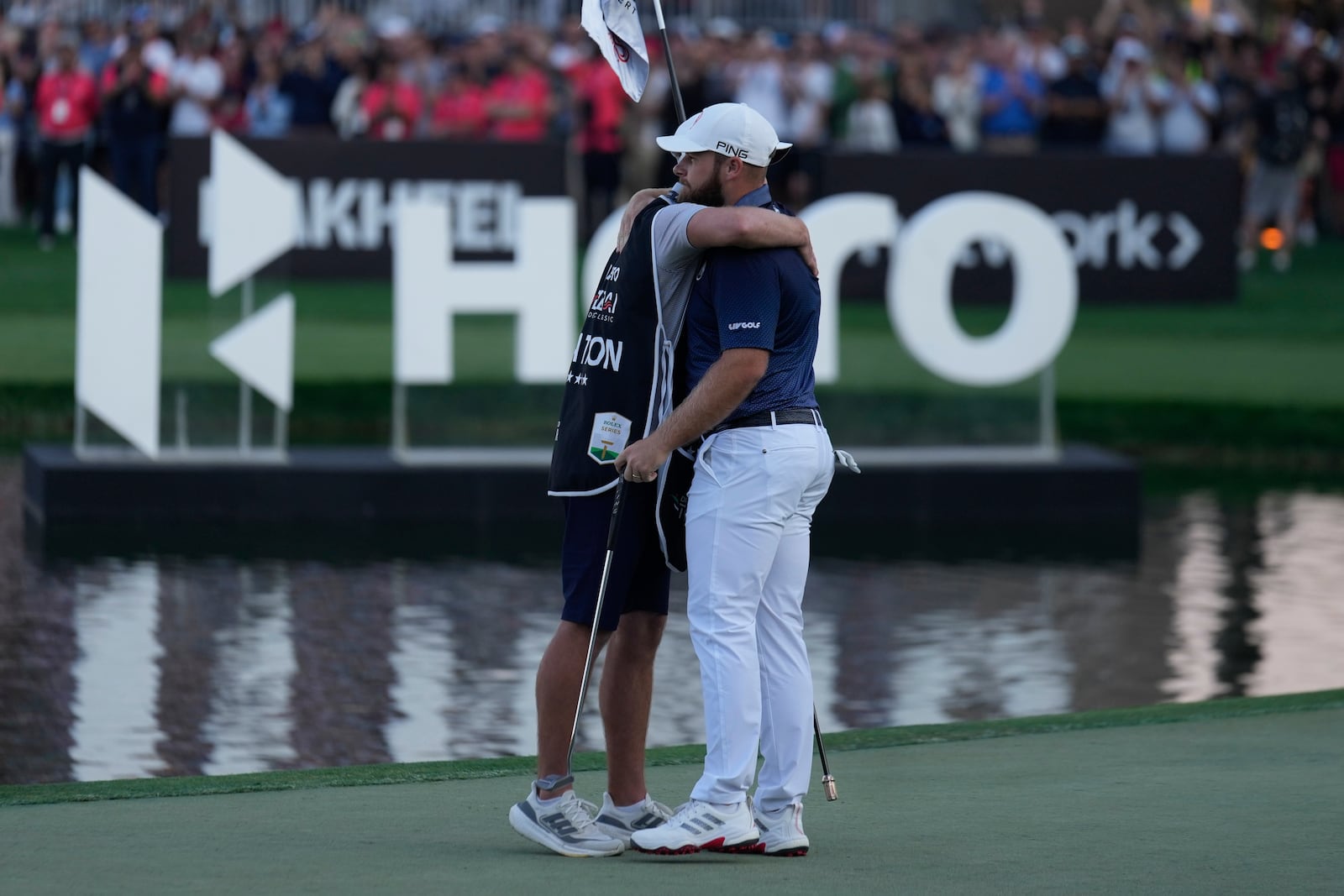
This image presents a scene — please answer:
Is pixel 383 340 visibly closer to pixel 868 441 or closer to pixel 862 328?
pixel 862 328

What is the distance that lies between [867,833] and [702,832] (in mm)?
522

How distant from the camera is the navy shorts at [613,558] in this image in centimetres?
600

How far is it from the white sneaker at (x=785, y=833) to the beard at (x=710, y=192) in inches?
60.2

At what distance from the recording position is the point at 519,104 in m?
23.1

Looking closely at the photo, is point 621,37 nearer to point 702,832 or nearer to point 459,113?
point 702,832

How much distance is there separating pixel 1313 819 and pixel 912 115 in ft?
59.9

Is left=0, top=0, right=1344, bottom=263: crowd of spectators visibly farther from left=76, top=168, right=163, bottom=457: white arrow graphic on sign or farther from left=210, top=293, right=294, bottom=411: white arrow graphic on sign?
left=76, top=168, right=163, bottom=457: white arrow graphic on sign

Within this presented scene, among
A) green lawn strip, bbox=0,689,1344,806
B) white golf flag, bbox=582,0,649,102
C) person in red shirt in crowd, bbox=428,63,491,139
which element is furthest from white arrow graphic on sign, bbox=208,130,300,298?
person in red shirt in crowd, bbox=428,63,491,139

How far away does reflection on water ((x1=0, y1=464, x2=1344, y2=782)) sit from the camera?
8.24m

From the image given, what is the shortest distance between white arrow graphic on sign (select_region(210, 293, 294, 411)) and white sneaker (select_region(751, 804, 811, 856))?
7.78 meters

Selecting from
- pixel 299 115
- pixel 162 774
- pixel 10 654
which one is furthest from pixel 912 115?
pixel 162 774

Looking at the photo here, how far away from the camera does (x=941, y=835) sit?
6.08 metres

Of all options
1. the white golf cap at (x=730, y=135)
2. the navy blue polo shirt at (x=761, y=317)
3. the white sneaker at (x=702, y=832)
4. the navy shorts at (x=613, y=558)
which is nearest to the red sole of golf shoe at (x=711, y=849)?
the white sneaker at (x=702, y=832)

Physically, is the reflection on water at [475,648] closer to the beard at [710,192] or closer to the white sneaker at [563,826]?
the white sneaker at [563,826]
